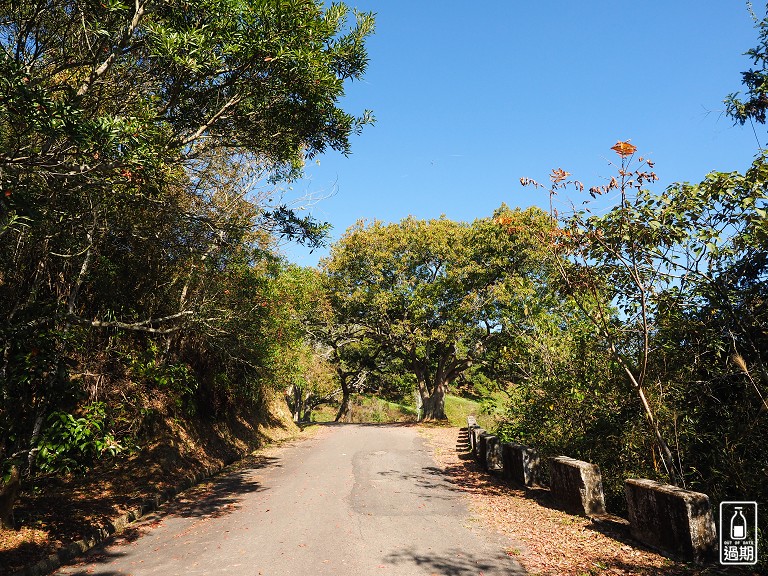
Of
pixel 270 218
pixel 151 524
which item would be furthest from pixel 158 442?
pixel 270 218

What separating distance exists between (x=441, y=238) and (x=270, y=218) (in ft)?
60.9

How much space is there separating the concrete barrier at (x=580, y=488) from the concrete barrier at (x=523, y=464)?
169cm

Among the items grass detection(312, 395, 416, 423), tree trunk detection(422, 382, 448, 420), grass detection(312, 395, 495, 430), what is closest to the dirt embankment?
tree trunk detection(422, 382, 448, 420)

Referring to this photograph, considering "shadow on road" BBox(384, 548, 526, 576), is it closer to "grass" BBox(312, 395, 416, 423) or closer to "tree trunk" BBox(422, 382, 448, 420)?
"tree trunk" BBox(422, 382, 448, 420)

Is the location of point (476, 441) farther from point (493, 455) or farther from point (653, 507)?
point (653, 507)

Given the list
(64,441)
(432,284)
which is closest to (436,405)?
(432,284)

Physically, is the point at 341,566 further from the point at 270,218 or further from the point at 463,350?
the point at 463,350

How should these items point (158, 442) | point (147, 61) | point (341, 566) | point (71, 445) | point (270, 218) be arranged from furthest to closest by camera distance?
Result: 1. point (158, 442)
2. point (270, 218)
3. point (147, 61)
4. point (71, 445)
5. point (341, 566)

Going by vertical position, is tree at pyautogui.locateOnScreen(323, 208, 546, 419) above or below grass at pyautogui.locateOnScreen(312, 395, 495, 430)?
above

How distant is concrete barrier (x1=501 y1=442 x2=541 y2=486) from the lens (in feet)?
33.8

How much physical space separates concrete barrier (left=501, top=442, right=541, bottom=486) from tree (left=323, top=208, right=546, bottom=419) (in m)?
14.0

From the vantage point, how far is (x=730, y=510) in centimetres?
589

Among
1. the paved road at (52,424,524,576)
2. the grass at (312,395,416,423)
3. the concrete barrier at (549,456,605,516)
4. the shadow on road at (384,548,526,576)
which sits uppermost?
the concrete barrier at (549,456,605,516)

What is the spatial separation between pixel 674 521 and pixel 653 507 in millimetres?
381
